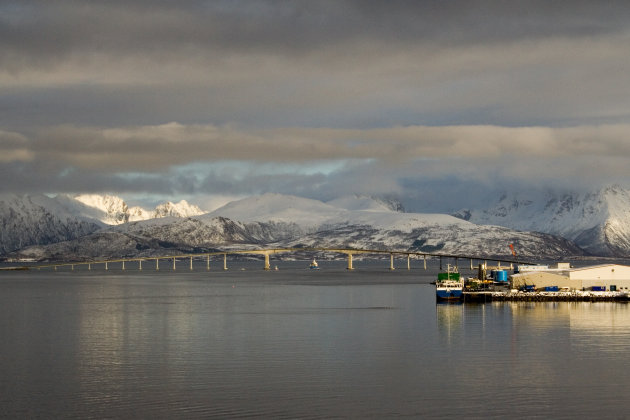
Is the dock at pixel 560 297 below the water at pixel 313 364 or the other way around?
below

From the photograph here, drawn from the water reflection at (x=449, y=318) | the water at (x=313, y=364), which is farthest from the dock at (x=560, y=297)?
the water at (x=313, y=364)

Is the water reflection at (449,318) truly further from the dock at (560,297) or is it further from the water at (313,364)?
the dock at (560,297)

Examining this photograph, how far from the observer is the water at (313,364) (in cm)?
6925

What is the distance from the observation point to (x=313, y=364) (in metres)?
89.1

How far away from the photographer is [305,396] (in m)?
72.5

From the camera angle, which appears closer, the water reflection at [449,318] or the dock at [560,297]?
the water reflection at [449,318]

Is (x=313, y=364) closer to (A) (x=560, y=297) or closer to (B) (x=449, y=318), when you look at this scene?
(B) (x=449, y=318)

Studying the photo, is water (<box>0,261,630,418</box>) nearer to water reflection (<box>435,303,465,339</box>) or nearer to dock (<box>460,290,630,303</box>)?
water reflection (<box>435,303,465,339</box>)

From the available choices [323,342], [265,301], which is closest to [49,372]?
[323,342]

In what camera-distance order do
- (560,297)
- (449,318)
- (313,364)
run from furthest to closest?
(560,297) → (449,318) → (313,364)

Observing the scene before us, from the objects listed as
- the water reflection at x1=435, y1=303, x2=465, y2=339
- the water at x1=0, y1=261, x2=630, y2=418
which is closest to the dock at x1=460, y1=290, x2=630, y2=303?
the water reflection at x1=435, y1=303, x2=465, y2=339

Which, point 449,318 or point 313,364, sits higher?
point 313,364

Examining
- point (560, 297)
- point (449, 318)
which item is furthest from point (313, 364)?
point (560, 297)

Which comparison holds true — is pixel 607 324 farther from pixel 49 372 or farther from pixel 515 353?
pixel 49 372
